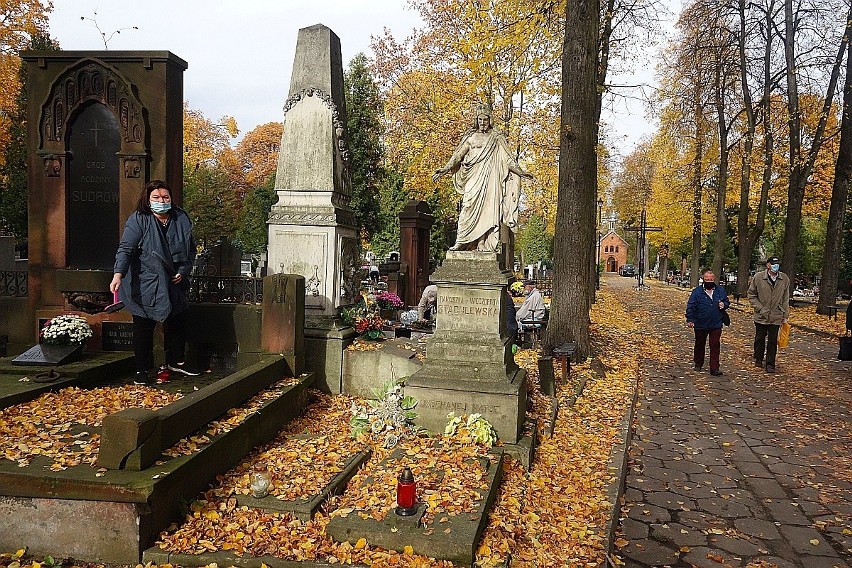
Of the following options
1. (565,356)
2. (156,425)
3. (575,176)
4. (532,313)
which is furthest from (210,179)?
(156,425)

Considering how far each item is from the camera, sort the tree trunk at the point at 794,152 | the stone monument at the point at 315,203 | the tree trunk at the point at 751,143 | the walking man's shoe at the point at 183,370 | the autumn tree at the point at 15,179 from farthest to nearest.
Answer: the autumn tree at the point at 15,179, the tree trunk at the point at 751,143, the tree trunk at the point at 794,152, the stone monument at the point at 315,203, the walking man's shoe at the point at 183,370

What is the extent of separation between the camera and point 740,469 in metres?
6.69

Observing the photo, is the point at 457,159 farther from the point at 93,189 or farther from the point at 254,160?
the point at 254,160

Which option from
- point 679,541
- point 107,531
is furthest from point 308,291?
point 679,541

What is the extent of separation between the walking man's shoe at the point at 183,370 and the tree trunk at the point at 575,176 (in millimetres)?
6785

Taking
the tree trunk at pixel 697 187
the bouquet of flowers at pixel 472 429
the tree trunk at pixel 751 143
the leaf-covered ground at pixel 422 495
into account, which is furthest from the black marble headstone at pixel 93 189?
the tree trunk at pixel 697 187

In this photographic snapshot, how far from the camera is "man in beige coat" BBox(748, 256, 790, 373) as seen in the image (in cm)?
1139

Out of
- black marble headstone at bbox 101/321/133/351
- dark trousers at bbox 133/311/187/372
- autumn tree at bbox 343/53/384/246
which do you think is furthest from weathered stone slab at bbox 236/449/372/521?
autumn tree at bbox 343/53/384/246

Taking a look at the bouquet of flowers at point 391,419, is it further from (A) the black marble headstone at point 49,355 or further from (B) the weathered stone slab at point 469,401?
(A) the black marble headstone at point 49,355

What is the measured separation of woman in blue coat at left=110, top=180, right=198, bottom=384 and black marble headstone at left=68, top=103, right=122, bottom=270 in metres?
1.51

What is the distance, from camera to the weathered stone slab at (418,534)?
4.09 meters

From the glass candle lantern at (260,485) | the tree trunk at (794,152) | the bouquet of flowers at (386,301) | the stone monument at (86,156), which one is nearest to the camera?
the glass candle lantern at (260,485)

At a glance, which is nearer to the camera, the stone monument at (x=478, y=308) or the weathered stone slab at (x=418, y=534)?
the weathered stone slab at (x=418, y=534)

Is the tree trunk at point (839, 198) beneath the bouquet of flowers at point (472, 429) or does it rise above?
above
